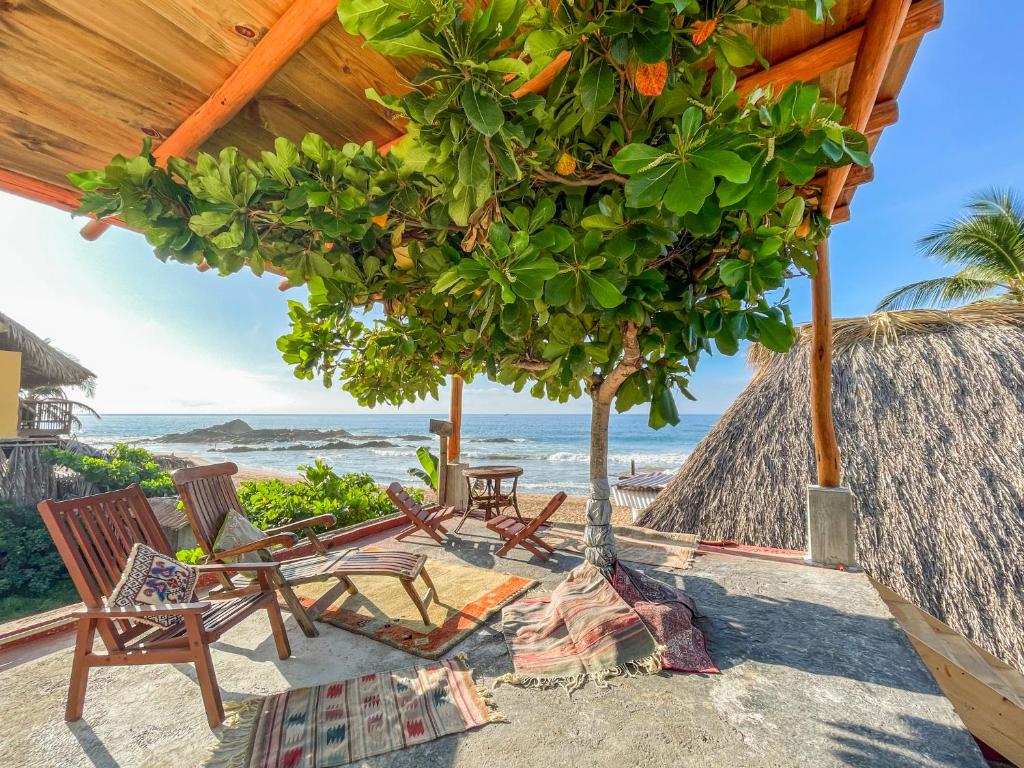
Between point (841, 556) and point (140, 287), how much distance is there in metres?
44.8

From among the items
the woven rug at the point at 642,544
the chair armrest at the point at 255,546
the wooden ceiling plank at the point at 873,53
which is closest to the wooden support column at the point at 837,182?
the wooden ceiling plank at the point at 873,53

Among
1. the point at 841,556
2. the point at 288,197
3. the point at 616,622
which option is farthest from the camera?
the point at 841,556

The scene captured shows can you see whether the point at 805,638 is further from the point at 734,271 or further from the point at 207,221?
the point at 207,221

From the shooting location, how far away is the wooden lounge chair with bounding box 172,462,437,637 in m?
2.97

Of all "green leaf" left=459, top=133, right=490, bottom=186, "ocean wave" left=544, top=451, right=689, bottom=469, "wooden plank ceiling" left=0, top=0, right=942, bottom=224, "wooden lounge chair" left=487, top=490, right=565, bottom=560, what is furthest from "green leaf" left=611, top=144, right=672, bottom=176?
"ocean wave" left=544, top=451, right=689, bottom=469

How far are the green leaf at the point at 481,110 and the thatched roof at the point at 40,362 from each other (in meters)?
17.0

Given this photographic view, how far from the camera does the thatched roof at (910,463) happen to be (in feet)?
15.8

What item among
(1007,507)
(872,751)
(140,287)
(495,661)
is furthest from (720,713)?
(140,287)

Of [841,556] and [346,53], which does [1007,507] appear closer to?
[841,556]

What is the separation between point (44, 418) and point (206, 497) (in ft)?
50.3

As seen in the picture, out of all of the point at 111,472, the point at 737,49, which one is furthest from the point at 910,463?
the point at 111,472

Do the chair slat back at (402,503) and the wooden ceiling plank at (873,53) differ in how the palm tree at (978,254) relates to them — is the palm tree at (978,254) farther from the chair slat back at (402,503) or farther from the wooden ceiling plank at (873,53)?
the chair slat back at (402,503)

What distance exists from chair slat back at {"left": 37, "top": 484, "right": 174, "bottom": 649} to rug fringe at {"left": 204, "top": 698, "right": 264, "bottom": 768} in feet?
2.29

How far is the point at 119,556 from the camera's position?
259cm
